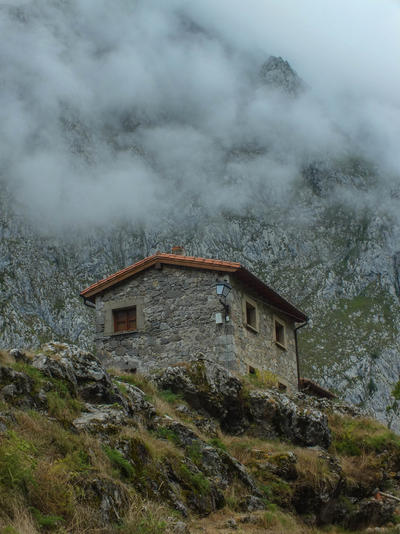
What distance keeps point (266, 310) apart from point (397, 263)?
99.6m

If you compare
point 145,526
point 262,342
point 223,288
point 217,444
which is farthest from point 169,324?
point 145,526

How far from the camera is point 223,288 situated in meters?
23.1

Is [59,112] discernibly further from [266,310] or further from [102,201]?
[266,310]

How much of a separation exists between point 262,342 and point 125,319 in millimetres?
5316

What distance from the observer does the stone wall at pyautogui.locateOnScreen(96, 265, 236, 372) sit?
76.4ft

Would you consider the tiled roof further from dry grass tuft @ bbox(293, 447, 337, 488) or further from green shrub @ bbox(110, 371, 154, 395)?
dry grass tuft @ bbox(293, 447, 337, 488)

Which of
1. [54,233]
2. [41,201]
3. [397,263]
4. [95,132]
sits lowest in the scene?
[397,263]

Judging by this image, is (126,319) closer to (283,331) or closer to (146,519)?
(283,331)

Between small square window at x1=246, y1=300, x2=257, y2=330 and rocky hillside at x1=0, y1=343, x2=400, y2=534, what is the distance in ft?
16.8

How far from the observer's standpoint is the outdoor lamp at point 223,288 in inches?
904

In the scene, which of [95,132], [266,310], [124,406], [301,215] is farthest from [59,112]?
[124,406]

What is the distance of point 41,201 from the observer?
13800cm

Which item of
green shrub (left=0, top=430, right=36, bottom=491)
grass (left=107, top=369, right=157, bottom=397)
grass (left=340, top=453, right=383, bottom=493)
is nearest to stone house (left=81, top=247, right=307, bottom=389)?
grass (left=340, top=453, right=383, bottom=493)

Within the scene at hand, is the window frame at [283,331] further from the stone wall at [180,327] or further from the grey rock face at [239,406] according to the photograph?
the grey rock face at [239,406]
